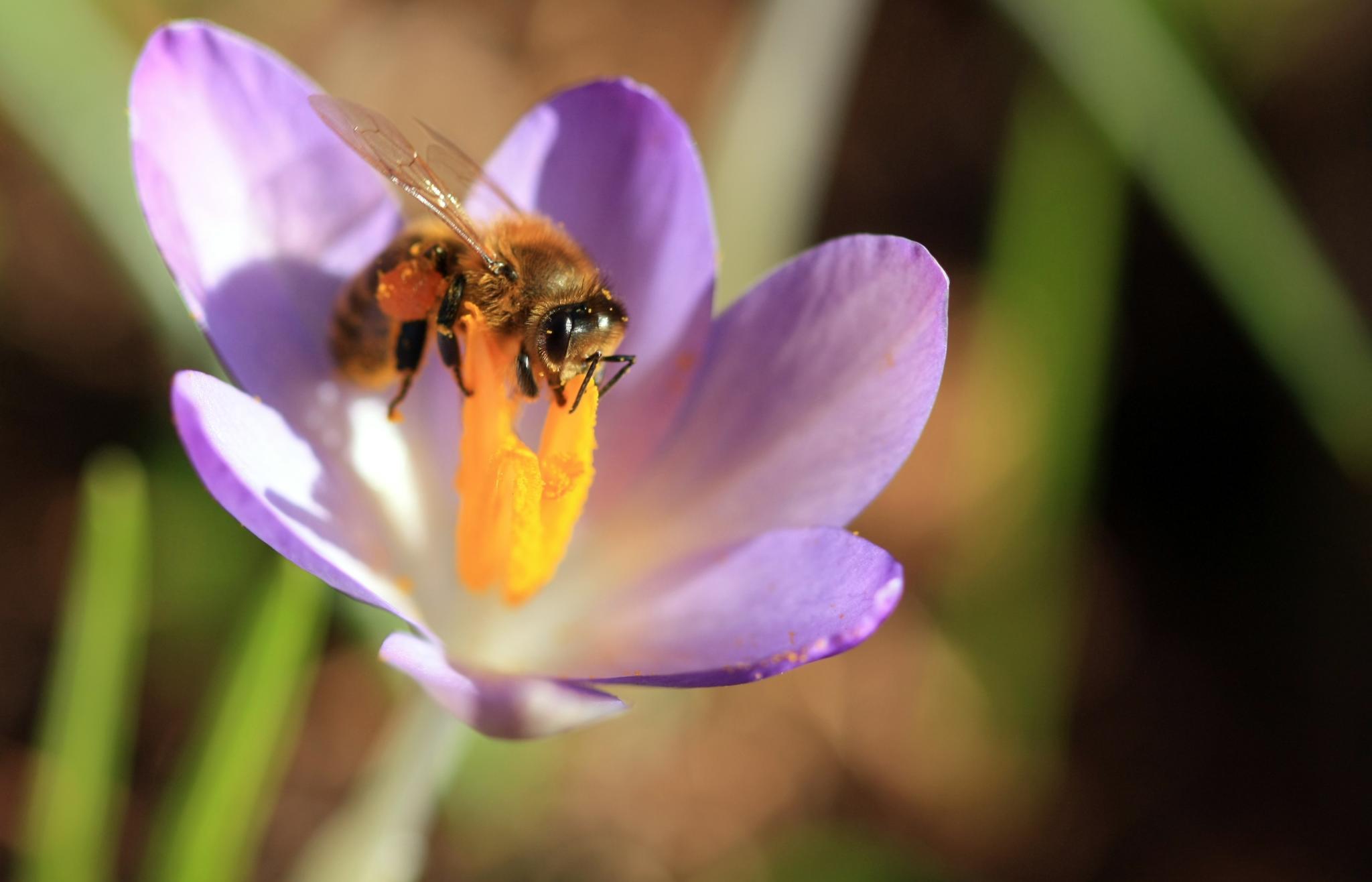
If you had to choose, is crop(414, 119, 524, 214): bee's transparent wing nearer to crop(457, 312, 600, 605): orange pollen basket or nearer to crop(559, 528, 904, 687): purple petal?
crop(457, 312, 600, 605): orange pollen basket

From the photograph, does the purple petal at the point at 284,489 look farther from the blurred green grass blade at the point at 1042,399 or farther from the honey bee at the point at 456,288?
the blurred green grass blade at the point at 1042,399

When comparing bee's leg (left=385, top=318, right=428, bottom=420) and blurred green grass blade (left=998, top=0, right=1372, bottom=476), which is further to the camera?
blurred green grass blade (left=998, top=0, right=1372, bottom=476)

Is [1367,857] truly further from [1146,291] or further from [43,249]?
[43,249]

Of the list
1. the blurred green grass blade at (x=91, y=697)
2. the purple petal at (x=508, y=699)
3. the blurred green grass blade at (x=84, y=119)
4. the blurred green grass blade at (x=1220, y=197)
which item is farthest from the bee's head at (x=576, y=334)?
the blurred green grass blade at (x=1220, y=197)

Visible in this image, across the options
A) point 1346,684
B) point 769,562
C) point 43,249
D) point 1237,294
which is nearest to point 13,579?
point 43,249

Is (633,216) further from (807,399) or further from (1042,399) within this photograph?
(1042,399)

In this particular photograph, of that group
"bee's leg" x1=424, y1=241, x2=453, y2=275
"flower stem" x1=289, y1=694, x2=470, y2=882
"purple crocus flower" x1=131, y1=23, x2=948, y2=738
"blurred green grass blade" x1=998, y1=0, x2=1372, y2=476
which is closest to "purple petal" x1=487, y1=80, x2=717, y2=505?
"purple crocus flower" x1=131, y1=23, x2=948, y2=738
